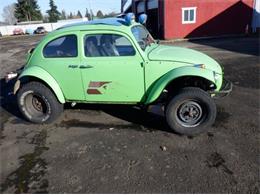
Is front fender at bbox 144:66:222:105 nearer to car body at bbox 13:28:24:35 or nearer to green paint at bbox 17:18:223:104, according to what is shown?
green paint at bbox 17:18:223:104

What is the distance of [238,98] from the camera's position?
5.82m

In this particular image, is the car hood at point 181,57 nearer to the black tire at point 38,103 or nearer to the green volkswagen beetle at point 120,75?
the green volkswagen beetle at point 120,75

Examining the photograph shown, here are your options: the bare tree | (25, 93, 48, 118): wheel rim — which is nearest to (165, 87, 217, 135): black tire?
(25, 93, 48, 118): wheel rim

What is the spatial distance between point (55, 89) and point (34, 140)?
1.04m

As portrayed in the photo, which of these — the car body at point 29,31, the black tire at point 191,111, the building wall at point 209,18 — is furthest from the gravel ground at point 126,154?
the car body at point 29,31

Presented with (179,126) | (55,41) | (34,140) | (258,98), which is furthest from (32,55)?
(258,98)

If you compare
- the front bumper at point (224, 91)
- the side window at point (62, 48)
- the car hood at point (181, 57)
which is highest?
the side window at point (62, 48)

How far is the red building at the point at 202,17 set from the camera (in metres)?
20.3

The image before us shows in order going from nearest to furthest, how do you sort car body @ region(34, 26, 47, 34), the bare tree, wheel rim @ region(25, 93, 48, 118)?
wheel rim @ region(25, 93, 48, 118)
car body @ region(34, 26, 47, 34)
the bare tree

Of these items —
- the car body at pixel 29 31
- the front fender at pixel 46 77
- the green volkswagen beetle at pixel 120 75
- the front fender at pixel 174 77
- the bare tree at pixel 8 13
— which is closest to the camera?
the front fender at pixel 174 77

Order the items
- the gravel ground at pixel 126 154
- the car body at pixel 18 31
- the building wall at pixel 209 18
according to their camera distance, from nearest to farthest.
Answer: the gravel ground at pixel 126 154, the building wall at pixel 209 18, the car body at pixel 18 31

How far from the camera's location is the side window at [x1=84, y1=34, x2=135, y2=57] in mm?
4430

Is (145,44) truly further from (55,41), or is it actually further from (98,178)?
(98,178)

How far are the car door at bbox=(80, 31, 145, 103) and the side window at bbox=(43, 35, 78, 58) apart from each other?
21cm
